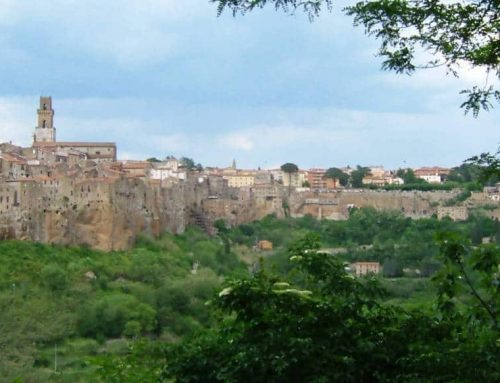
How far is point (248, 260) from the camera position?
43.5m

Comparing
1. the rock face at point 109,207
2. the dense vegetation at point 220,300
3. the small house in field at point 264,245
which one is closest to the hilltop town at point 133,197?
the rock face at point 109,207

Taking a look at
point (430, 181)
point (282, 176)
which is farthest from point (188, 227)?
point (430, 181)

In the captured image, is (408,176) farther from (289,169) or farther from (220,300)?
(220,300)

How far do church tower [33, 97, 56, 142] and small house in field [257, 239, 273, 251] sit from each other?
15.6 m

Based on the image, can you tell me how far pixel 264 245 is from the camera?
46938 mm

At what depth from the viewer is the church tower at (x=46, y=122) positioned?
5747cm

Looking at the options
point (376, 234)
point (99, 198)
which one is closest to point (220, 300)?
point (99, 198)

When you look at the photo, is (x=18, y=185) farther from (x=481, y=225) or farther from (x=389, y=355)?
(x=389, y=355)

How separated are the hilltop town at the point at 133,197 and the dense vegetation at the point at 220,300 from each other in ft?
2.73

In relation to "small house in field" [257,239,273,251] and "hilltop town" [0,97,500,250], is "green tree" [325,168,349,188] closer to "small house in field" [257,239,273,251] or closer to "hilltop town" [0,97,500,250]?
"hilltop town" [0,97,500,250]

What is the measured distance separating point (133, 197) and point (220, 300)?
33968mm

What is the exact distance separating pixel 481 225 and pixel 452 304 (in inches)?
1702

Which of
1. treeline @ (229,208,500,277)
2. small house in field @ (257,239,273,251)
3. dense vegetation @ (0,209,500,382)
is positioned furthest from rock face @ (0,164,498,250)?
small house in field @ (257,239,273,251)

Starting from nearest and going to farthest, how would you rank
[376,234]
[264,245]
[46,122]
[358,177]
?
[264,245] → [376,234] → [46,122] → [358,177]
